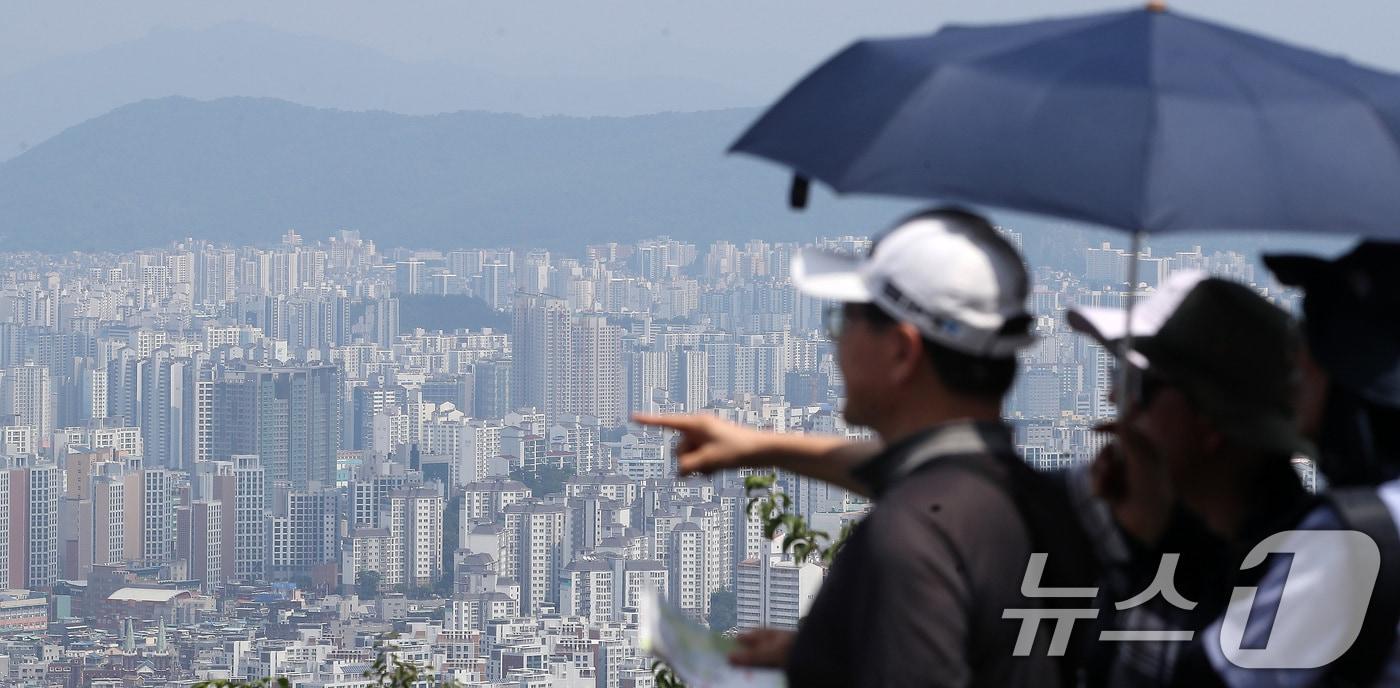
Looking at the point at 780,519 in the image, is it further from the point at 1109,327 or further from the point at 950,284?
the point at 950,284

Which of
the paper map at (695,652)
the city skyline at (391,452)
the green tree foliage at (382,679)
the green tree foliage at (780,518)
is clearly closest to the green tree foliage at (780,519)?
the green tree foliage at (780,518)

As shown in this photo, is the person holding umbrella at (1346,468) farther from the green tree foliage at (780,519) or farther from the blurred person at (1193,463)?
the green tree foliage at (780,519)

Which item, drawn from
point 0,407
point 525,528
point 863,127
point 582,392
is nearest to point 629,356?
point 582,392

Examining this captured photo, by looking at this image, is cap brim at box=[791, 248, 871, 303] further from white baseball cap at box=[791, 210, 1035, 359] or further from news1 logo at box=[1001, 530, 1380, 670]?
news1 logo at box=[1001, 530, 1380, 670]

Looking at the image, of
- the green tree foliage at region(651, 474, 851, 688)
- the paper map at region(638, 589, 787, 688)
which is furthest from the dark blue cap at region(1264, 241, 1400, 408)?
the green tree foliage at region(651, 474, 851, 688)

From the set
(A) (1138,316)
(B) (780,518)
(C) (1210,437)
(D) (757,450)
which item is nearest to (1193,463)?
(C) (1210,437)

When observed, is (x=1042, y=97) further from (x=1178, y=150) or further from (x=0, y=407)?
(x=0, y=407)

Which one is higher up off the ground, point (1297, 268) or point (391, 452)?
point (1297, 268)
